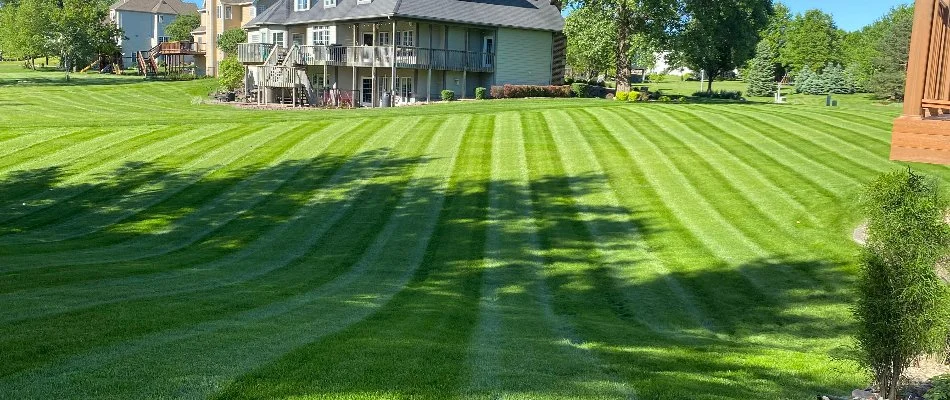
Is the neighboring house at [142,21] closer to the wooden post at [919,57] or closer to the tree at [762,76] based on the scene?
the tree at [762,76]

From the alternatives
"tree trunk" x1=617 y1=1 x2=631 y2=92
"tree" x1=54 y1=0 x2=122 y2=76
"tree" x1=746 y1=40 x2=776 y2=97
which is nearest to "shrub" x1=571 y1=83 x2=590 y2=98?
"tree trunk" x1=617 y1=1 x2=631 y2=92

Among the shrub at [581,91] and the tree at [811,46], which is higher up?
the tree at [811,46]

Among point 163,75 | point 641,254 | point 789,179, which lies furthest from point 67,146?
point 163,75

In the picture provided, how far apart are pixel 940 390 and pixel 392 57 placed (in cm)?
4094

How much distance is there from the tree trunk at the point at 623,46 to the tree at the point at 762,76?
1223 inches

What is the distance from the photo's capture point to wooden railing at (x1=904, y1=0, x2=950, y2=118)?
8.88 meters

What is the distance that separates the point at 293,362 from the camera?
22.2 feet

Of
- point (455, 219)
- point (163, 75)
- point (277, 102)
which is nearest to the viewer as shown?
point (455, 219)

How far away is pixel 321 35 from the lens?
53156 millimetres

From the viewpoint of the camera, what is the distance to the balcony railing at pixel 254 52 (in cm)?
5403

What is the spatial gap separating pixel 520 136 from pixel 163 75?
61.2 m

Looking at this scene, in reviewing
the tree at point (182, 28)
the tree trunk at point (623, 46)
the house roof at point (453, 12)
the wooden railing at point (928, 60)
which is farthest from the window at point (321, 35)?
the wooden railing at point (928, 60)

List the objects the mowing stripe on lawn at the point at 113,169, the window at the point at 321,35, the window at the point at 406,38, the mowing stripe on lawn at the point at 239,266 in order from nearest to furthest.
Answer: the mowing stripe on lawn at the point at 239,266
the mowing stripe on lawn at the point at 113,169
the window at the point at 406,38
the window at the point at 321,35

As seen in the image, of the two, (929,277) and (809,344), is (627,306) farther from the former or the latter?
(929,277)
